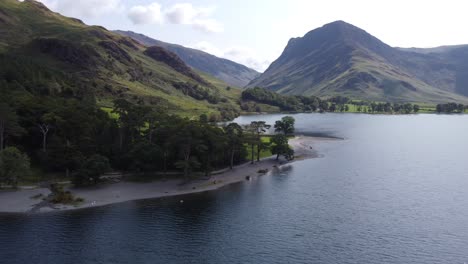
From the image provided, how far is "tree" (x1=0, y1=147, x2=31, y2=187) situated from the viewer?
107 m

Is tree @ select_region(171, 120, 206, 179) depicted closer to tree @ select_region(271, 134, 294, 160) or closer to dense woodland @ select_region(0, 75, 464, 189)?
dense woodland @ select_region(0, 75, 464, 189)

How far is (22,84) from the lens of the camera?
19012cm

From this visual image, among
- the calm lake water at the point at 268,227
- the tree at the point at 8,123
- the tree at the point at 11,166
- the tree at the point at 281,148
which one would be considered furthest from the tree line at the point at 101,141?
the tree at the point at 281,148

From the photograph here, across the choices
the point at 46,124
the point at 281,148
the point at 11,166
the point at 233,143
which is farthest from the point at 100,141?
the point at 281,148

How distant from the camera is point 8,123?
404 ft

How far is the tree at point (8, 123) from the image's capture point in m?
121

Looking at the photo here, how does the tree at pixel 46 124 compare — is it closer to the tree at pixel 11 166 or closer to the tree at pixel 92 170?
the tree at pixel 11 166

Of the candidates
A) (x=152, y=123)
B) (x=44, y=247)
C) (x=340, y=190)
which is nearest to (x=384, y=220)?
(x=340, y=190)

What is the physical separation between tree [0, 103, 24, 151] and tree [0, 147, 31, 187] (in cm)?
1630

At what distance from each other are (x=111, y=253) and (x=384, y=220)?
64422mm

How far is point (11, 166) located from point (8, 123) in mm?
21599

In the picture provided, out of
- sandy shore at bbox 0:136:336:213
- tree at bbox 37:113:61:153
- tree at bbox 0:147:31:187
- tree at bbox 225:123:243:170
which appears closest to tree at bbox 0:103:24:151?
tree at bbox 37:113:61:153

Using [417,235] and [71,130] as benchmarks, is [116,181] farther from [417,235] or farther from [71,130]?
[417,235]

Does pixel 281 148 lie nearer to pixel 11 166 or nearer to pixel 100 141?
pixel 100 141
